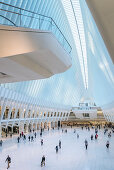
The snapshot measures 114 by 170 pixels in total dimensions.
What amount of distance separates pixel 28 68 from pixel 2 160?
995 centimetres

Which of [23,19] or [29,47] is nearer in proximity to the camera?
[29,47]

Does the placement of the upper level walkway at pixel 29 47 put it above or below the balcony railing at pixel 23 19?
below

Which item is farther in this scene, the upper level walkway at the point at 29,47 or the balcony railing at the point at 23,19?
the balcony railing at the point at 23,19

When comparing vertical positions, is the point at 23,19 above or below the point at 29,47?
above

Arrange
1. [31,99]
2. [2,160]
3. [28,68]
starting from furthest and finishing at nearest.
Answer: [31,99], [2,160], [28,68]

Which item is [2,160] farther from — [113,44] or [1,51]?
[113,44]

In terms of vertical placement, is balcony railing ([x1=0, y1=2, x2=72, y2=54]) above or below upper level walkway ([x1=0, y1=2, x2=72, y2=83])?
above

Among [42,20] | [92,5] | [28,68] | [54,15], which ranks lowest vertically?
[28,68]

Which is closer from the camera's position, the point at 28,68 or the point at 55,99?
the point at 28,68

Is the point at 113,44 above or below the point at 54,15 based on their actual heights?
below

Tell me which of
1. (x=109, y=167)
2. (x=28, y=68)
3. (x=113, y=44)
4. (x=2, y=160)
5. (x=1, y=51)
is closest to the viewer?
(x=113, y=44)

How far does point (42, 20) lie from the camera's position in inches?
368

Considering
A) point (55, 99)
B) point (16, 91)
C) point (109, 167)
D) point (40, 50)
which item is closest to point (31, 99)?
point (16, 91)

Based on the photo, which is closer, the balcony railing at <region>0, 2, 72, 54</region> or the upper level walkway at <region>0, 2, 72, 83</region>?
the upper level walkway at <region>0, 2, 72, 83</region>
